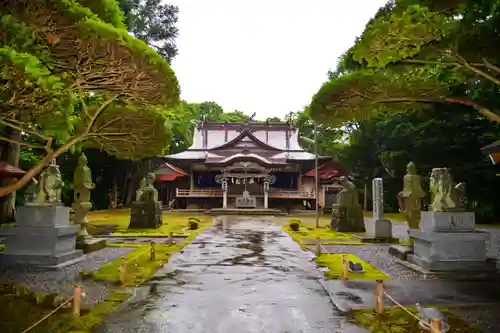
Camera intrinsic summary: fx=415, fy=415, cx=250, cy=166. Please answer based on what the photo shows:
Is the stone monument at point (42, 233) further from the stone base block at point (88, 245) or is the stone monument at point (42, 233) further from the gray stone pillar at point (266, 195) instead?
the gray stone pillar at point (266, 195)

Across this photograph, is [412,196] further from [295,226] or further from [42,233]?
[42,233]

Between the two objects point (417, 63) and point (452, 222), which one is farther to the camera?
point (452, 222)

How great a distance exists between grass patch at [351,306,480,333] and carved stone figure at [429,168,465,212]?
13.5 feet

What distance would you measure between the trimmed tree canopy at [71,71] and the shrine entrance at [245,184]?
28.3m

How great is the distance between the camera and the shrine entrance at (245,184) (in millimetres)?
39228

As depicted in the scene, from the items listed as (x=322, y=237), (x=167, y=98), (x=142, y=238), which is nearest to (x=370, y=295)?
(x=167, y=98)

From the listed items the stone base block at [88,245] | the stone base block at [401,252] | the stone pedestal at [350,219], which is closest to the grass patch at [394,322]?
the stone base block at [401,252]

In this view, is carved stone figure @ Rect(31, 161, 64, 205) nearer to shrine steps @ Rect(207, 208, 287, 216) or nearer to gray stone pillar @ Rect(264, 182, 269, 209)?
shrine steps @ Rect(207, 208, 287, 216)

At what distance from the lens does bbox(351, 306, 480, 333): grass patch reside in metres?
5.61

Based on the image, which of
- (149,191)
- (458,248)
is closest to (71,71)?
(458,248)

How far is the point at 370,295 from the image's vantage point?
7.54 metres

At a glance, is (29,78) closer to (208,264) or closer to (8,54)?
(8,54)

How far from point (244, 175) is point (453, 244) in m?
31.8

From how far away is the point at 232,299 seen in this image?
7.28 meters
